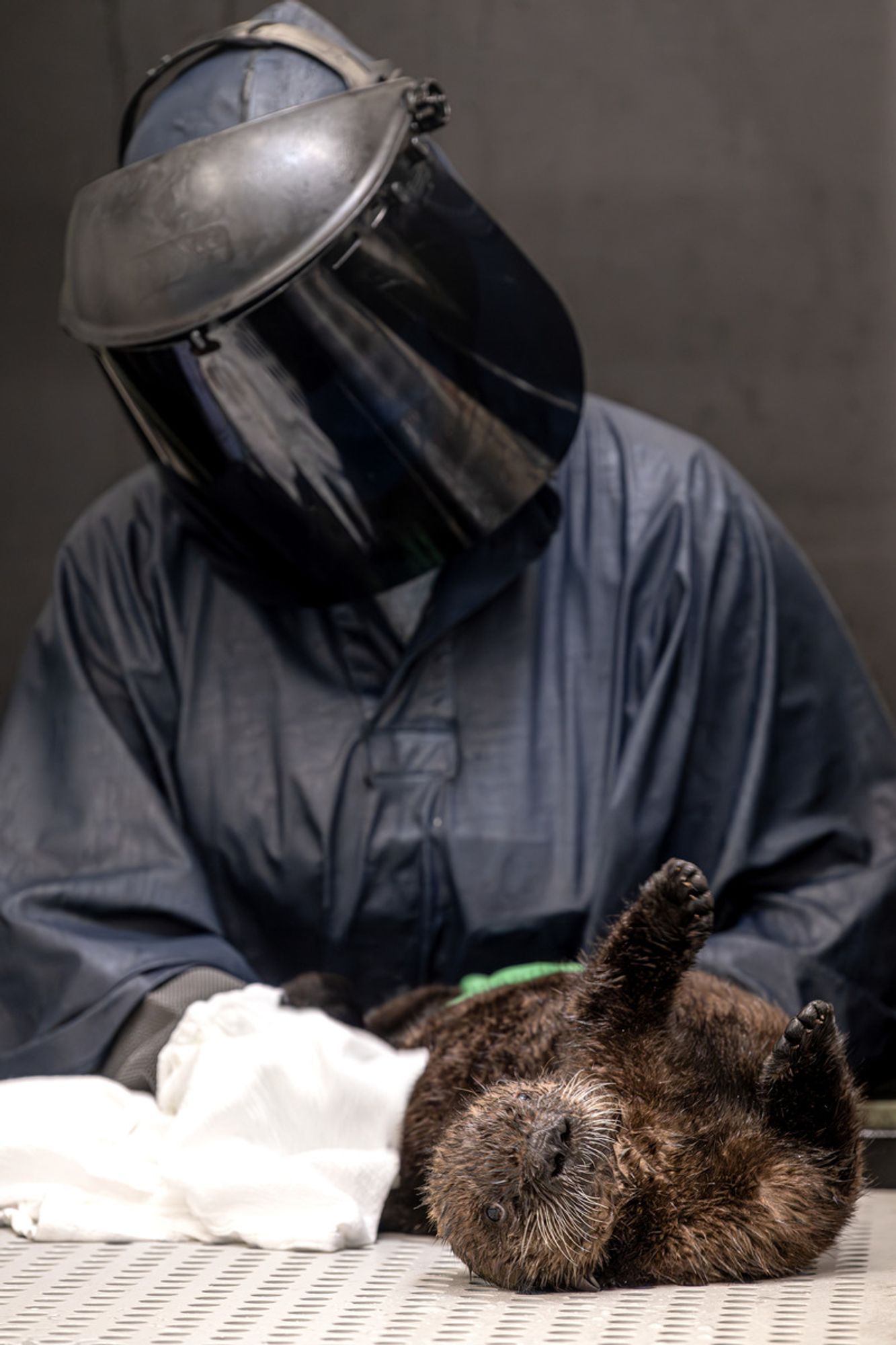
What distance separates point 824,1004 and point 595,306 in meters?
1.81

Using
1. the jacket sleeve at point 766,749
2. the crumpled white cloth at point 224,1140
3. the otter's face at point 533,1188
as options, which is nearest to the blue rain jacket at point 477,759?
the jacket sleeve at point 766,749

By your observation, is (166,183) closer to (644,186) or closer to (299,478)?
(299,478)

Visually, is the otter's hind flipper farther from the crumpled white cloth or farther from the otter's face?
the crumpled white cloth

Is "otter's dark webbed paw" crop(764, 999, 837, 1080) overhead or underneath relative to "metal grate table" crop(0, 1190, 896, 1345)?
overhead

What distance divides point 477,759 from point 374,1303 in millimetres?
908

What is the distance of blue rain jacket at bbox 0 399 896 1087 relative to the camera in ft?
7.11

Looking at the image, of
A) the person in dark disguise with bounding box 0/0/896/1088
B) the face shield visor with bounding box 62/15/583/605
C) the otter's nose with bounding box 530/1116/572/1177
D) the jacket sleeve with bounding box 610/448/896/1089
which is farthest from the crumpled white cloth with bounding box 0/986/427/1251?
the face shield visor with bounding box 62/15/583/605

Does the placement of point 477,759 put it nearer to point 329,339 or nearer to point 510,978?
point 510,978

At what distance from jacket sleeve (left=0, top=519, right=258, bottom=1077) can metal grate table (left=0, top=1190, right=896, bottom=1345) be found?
408 millimetres

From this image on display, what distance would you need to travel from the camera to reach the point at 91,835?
2.22 metres

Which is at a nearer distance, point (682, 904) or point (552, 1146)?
point (552, 1146)

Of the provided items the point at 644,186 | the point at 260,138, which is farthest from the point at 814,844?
the point at 644,186

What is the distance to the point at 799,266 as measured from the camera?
301 centimetres

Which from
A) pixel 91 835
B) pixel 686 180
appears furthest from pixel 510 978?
pixel 686 180
